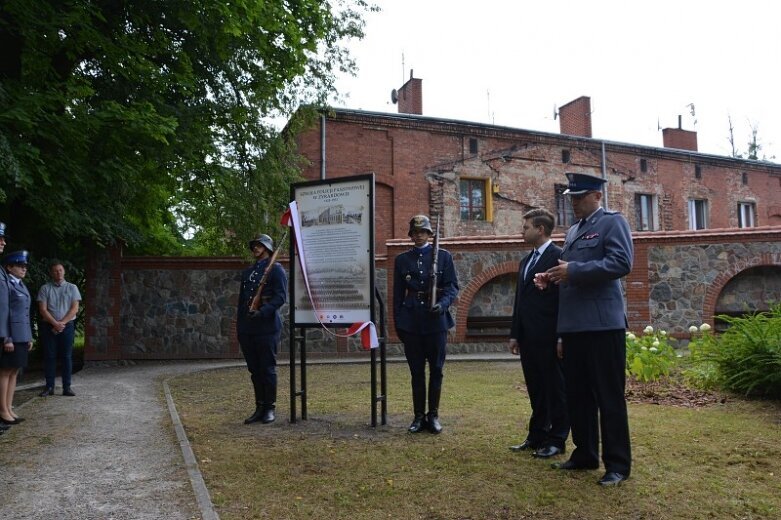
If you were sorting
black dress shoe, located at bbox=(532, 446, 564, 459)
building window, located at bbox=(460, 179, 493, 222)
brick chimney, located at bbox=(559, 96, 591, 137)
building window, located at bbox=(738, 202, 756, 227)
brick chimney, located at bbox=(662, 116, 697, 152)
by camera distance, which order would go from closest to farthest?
black dress shoe, located at bbox=(532, 446, 564, 459) → building window, located at bbox=(460, 179, 493, 222) → brick chimney, located at bbox=(559, 96, 591, 137) → building window, located at bbox=(738, 202, 756, 227) → brick chimney, located at bbox=(662, 116, 697, 152)

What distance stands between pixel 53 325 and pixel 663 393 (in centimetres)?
816

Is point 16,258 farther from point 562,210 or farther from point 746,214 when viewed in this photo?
point 746,214

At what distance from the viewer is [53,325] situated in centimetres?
926

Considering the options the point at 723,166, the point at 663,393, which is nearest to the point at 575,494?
the point at 663,393

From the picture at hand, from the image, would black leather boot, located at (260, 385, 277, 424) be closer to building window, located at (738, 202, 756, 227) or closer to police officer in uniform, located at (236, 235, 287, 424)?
police officer in uniform, located at (236, 235, 287, 424)

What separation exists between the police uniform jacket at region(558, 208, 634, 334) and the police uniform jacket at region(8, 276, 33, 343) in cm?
567

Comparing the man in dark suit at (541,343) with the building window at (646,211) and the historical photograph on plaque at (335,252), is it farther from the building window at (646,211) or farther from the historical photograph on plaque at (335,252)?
the building window at (646,211)

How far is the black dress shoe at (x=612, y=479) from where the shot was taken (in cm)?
454

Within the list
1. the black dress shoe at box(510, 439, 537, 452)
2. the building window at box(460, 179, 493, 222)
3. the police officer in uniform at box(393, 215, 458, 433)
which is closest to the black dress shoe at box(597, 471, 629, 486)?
the black dress shoe at box(510, 439, 537, 452)

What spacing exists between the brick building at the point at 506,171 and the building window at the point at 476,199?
0.04 m

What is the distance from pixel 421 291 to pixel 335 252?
1198mm

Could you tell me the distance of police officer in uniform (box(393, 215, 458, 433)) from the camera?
6.43m

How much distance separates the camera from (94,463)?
553 centimetres

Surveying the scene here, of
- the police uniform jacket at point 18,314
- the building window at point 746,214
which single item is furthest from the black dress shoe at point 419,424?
the building window at point 746,214
